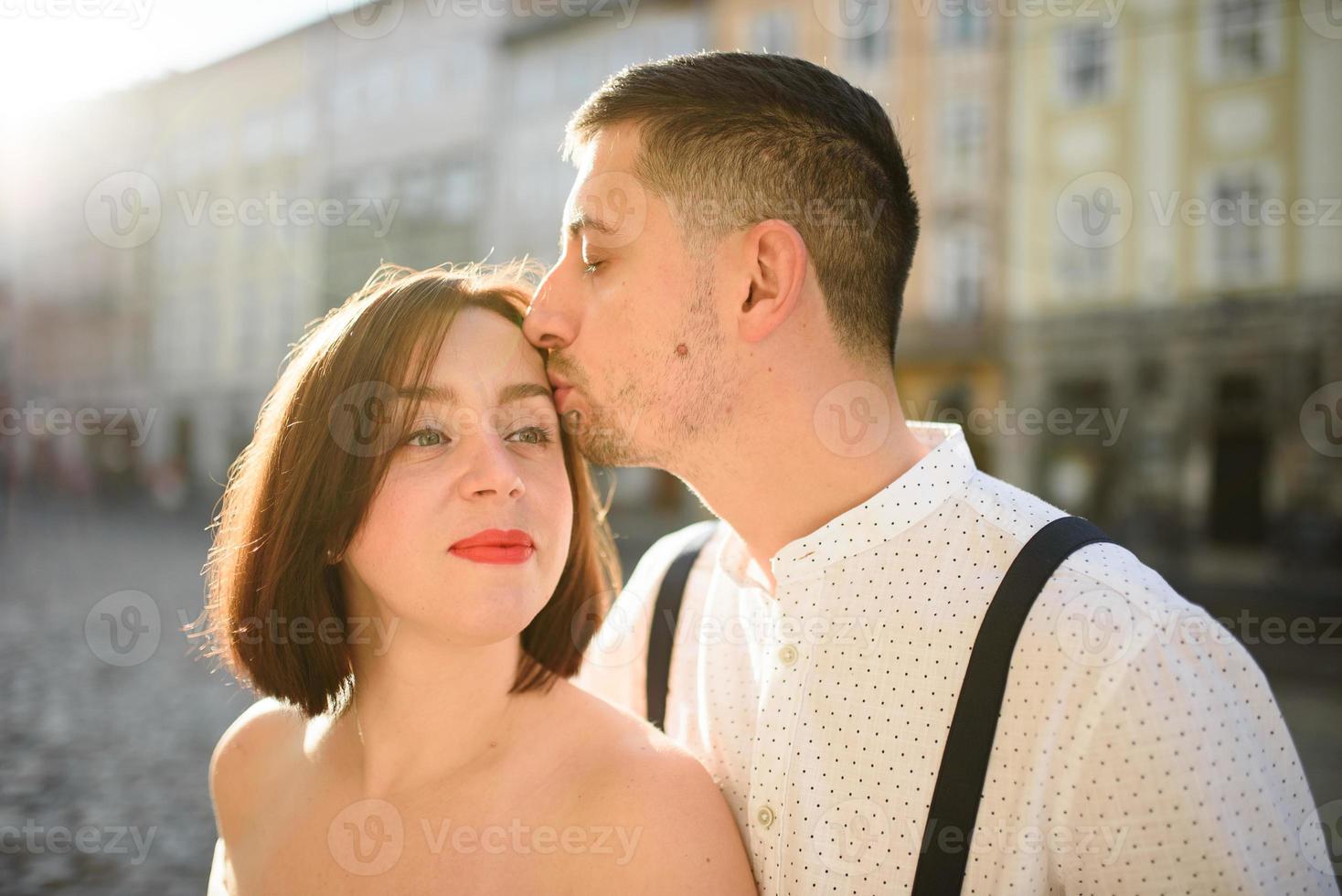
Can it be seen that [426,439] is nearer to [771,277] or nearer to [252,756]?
[771,277]

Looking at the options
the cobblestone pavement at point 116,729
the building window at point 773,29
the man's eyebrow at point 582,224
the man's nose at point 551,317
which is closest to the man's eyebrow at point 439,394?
the man's nose at point 551,317

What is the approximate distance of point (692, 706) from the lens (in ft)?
8.55

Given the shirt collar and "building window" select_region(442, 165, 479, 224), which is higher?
"building window" select_region(442, 165, 479, 224)

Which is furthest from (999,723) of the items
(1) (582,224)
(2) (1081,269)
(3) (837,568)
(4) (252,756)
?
(2) (1081,269)

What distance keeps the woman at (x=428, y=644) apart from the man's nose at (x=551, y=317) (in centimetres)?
5

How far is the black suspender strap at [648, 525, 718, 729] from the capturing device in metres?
2.72

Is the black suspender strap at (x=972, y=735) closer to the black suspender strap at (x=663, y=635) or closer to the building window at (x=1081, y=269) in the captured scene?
the black suspender strap at (x=663, y=635)

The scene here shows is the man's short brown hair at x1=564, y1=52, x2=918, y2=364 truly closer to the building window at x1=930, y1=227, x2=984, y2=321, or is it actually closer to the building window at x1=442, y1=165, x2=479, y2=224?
the building window at x1=930, y1=227, x2=984, y2=321

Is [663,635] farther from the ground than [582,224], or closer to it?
closer to it

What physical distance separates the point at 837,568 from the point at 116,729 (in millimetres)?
7977

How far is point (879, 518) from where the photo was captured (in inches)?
88.5

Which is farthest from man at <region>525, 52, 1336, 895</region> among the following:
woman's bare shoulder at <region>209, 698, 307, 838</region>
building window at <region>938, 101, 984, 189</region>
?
building window at <region>938, 101, 984, 189</region>

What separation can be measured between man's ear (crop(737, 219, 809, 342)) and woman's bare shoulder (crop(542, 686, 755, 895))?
0.98m

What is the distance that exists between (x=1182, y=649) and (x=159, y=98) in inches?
1572
